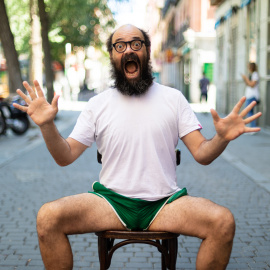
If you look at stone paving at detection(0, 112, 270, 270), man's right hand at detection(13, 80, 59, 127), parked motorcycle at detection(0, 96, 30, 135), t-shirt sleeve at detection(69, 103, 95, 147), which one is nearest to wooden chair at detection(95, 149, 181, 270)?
t-shirt sleeve at detection(69, 103, 95, 147)

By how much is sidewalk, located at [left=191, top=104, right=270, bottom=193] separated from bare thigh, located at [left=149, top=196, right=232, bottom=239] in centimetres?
389

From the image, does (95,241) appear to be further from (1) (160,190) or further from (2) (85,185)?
(2) (85,185)

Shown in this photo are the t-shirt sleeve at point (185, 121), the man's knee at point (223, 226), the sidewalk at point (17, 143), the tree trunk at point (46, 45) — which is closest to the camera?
the man's knee at point (223, 226)

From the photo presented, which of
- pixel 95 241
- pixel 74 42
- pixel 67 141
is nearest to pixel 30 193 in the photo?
pixel 95 241

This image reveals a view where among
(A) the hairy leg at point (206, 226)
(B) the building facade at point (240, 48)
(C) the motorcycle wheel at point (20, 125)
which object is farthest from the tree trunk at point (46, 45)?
(A) the hairy leg at point (206, 226)

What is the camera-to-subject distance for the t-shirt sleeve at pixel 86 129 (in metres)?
2.74

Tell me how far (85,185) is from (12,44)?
822 cm

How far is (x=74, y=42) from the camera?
1308 inches

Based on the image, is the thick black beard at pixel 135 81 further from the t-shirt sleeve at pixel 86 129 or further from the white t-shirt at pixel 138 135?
the t-shirt sleeve at pixel 86 129

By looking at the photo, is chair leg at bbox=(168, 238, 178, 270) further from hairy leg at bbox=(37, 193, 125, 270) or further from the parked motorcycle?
the parked motorcycle

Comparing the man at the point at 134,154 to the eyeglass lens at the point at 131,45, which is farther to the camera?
the eyeglass lens at the point at 131,45

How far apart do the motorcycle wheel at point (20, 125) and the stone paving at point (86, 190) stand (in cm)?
327

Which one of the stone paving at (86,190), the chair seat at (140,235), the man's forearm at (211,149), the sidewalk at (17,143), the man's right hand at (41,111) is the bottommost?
the sidewalk at (17,143)

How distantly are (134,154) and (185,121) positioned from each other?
0.36 metres
